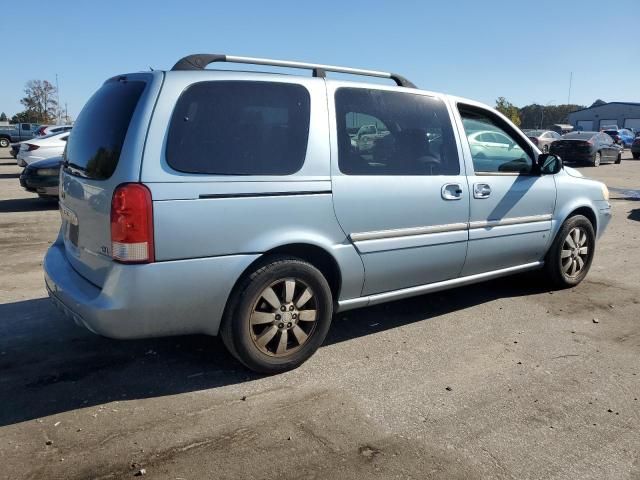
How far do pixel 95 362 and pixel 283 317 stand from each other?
1351 mm

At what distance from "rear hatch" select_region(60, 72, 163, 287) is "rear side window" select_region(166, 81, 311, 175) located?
0.20m

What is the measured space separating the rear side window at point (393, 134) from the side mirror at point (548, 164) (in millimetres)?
1137

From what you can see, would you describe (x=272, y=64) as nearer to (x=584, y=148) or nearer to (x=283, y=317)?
(x=283, y=317)

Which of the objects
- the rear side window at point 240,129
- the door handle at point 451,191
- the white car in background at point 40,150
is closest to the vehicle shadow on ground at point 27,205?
the white car in background at point 40,150

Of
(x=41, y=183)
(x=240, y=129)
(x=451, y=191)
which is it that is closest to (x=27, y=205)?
(x=41, y=183)

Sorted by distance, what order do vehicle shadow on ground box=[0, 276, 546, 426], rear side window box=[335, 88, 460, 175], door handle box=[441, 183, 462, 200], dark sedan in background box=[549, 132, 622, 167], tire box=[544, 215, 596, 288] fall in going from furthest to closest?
1. dark sedan in background box=[549, 132, 622, 167]
2. tire box=[544, 215, 596, 288]
3. door handle box=[441, 183, 462, 200]
4. rear side window box=[335, 88, 460, 175]
5. vehicle shadow on ground box=[0, 276, 546, 426]

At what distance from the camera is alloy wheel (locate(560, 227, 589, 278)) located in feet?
18.4

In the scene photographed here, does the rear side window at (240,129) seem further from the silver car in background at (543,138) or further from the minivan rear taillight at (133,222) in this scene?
the silver car in background at (543,138)

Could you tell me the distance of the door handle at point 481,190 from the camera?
15.2 feet

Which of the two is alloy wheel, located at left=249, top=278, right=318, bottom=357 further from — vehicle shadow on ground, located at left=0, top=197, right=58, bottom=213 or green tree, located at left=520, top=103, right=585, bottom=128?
green tree, located at left=520, top=103, right=585, bottom=128

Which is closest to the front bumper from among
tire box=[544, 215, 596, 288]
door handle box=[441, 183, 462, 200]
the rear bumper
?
the rear bumper

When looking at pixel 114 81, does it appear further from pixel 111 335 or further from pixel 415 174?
pixel 415 174

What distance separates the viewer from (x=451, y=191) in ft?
14.6

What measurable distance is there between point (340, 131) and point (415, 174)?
742 mm
